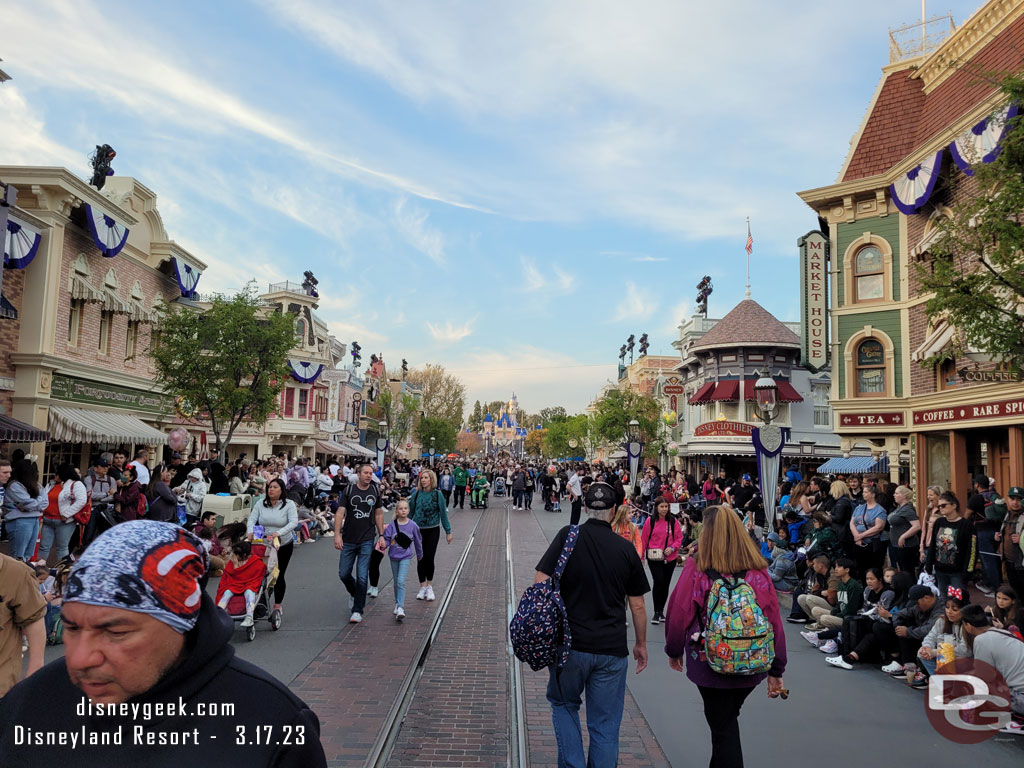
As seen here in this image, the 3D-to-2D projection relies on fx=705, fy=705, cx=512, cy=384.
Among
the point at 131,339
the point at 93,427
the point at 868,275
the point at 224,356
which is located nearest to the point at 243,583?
the point at 224,356

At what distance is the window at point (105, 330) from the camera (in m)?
21.7

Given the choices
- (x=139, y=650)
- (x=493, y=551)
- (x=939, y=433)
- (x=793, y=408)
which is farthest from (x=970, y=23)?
(x=793, y=408)

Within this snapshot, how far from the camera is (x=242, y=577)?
758 centimetres

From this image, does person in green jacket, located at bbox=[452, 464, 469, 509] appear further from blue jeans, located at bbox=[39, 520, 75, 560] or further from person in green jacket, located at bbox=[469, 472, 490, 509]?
blue jeans, located at bbox=[39, 520, 75, 560]

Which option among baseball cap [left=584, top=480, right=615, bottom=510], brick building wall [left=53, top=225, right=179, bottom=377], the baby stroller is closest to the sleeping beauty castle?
brick building wall [left=53, top=225, right=179, bottom=377]

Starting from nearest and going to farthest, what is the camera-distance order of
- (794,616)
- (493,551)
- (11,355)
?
(794,616)
(493,551)
(11,355)

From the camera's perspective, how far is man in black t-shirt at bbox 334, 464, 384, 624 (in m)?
8.62

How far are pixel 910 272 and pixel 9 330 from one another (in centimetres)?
2351

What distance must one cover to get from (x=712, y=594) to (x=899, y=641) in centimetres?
466

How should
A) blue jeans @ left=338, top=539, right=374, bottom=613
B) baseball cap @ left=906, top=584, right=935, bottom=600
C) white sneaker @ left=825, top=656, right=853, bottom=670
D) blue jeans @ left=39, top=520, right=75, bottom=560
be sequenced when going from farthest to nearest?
blue jeans @ left=39, top=520, right=75, bottom=560, blue jeans @ left=338, top=539, right=374, bottom=613, white sneaker @ left=825, top=656, right=853, bottom=670, baseball cap @ left=906, top=584, right=935, bottom=600

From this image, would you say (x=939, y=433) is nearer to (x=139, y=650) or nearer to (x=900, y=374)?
(x=900, y=374)

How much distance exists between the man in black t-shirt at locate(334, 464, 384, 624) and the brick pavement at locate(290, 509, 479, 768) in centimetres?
39

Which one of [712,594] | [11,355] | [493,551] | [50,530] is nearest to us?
[712,594]

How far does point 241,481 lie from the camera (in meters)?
16.8
